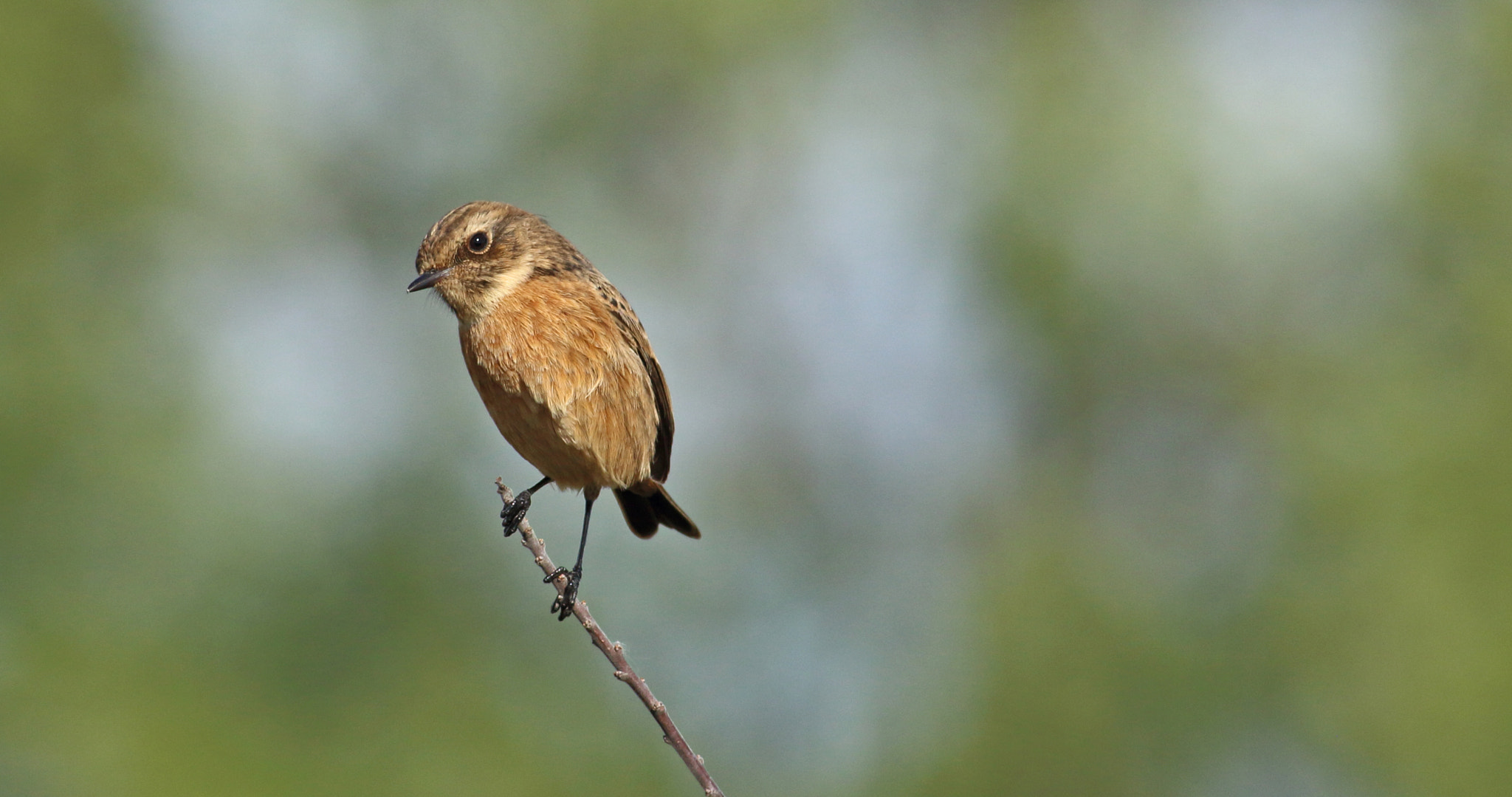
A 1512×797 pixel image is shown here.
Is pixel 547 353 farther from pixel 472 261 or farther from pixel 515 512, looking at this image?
pixel 515 512

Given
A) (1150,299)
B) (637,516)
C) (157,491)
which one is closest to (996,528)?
(1150,299)

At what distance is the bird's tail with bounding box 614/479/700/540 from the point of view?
7.18 metres

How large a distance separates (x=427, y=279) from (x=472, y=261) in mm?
264

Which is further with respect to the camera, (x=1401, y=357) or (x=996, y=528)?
(x=996, y=528)

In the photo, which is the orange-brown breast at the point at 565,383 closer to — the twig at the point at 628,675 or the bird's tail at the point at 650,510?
the bird's tail at the point at 650,510

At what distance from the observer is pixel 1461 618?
17078 mm

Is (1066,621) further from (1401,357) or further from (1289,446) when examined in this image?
(1401,357)

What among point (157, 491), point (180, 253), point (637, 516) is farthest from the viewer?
point (180, 253)

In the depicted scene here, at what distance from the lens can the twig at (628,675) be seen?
4285mm

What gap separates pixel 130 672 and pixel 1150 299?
15.8 metres

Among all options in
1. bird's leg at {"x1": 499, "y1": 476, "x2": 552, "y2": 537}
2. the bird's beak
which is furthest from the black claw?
the bird's beak

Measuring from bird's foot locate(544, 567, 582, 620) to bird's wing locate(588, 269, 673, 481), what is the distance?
0.93 metres

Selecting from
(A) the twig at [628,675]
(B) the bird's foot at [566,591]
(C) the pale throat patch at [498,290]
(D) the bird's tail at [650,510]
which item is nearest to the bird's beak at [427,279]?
(C) the pale throat patch at [498,290]

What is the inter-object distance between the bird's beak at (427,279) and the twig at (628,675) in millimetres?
1145
